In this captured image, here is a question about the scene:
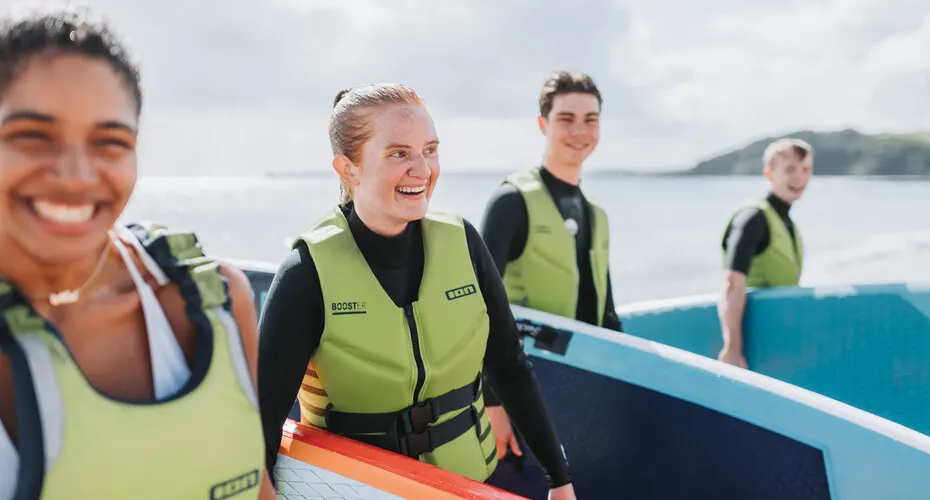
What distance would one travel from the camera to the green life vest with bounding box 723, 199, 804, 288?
3334 mm

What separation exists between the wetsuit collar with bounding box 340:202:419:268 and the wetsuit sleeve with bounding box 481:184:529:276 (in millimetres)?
757

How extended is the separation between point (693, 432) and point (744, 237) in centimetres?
147

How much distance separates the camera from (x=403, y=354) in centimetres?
143

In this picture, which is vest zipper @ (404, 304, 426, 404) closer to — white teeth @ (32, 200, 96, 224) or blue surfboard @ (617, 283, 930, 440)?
white teeth @ (32, 200, 96, 224)

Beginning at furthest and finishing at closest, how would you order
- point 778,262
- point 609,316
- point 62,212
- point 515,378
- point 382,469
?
1. point 778,262
2. point 609,316
3. point 515,378
4. point 382,469
5. point 62,212

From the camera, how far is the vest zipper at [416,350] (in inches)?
57.2

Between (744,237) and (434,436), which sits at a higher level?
(744,237)

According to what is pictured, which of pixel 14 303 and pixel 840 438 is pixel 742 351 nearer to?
pixel 840 438

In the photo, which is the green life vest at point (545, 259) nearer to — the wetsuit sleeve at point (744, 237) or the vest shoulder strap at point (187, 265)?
the wetsuit sleeve at point (744, 237)

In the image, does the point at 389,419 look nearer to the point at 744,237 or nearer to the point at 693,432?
the point at 693,432

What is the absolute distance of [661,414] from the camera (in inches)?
80.8

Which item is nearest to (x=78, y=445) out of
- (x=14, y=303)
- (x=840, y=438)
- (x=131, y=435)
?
(x=131, y=435)

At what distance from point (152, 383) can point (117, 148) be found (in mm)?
278

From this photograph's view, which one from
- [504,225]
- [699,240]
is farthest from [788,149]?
[699,240]
